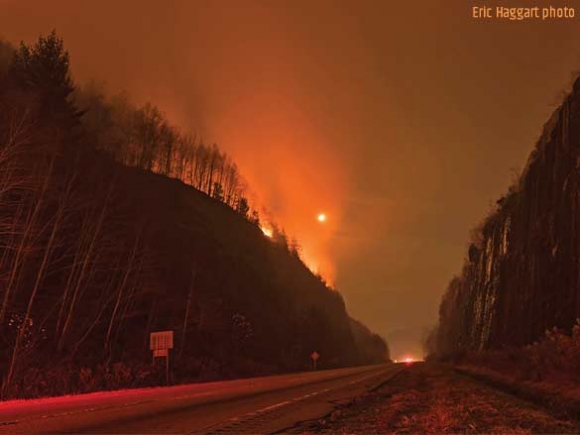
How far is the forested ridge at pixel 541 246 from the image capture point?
1061 inches

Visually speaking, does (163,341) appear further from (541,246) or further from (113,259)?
(541,246)

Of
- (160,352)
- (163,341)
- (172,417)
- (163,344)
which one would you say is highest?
(163,341)

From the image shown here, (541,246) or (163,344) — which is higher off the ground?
(541,246)

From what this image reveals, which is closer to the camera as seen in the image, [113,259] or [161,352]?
[161,352]

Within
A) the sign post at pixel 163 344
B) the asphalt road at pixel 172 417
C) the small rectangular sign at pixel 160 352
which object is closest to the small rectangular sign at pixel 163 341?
the sign post at pixel 163 344

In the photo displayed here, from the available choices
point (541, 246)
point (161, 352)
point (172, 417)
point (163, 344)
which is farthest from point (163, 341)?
point (541, 246)

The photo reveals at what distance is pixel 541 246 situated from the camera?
3256cm

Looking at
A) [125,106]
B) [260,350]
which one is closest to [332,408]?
[260,350]

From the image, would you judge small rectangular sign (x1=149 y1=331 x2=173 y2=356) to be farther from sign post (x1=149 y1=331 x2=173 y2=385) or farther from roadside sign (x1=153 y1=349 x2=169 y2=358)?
roadside sign (x1=153 y1=349 x2=169 y2=358)

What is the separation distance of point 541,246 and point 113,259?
26.5m

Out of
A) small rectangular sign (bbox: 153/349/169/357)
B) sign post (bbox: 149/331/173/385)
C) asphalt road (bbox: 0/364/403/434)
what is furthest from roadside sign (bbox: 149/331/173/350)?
asphalt road (bbox: 0/364/403/434)

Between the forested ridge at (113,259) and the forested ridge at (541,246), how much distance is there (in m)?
21.6

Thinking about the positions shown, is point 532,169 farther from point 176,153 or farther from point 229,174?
point 229,174

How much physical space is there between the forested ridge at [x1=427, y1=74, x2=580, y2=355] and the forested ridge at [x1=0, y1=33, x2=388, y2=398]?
21623mm
